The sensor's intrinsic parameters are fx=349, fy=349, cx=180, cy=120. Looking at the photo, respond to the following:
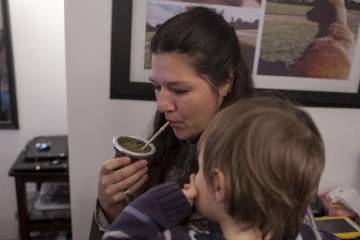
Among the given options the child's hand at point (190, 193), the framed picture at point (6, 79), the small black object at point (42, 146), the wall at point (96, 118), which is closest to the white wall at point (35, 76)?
the framed picture at point (6, 79)

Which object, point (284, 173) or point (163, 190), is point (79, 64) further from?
point (284, 173)

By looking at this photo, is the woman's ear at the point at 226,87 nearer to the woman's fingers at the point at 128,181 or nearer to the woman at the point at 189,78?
the woman at the point at 189,78

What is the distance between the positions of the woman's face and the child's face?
0.21 meters

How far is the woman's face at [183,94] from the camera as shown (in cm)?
83

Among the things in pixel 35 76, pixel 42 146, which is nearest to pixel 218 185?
pixel 42 146

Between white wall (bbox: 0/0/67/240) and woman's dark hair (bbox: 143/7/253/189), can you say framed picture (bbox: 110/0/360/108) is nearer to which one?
woman's dark hair (bbox: 143/7/253/189)

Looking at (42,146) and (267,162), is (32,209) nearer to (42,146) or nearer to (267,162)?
(42,146)

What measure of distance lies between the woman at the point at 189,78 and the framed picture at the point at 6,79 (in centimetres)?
127

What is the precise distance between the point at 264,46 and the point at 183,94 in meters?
0.55

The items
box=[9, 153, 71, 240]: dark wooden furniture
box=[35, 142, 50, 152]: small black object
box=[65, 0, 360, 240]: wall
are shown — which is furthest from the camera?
box=[35, 142, 50, 152]: small black object

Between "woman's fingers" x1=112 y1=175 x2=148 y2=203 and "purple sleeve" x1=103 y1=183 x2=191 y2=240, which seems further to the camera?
"woman's fingers" x1=112 y1=175 x2=148 y2=203

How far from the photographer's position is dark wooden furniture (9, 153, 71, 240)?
5.39ft

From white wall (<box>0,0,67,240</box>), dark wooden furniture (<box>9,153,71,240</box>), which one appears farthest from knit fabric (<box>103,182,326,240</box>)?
white wall (<box>0,0,67,240</box>)

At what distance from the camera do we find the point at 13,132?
79.3 inches
